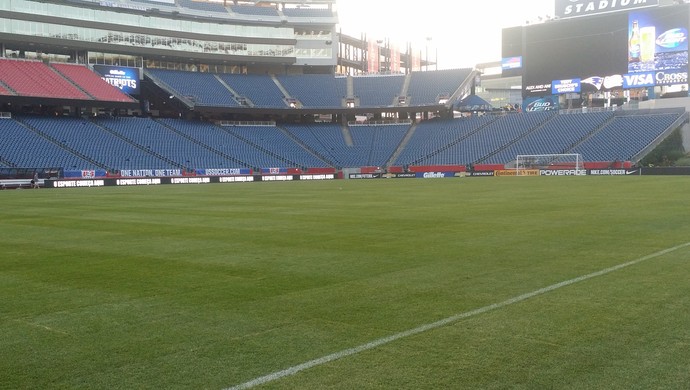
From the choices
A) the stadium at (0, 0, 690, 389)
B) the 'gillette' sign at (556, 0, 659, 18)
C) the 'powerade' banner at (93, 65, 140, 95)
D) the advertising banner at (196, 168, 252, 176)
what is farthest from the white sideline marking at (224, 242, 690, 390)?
the 'powerade' banner at (93, 65, 140, 95)

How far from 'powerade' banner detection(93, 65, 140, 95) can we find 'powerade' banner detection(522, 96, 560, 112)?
49.6 meters

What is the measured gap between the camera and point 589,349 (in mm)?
6223

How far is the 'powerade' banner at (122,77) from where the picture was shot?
7806 cm

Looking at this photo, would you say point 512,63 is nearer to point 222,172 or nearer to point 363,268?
point 222,172

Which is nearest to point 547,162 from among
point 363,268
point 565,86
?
point 565,86

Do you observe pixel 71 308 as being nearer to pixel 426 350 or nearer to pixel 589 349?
pixel 426 350

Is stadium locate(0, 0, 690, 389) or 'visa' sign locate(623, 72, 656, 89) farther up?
'visa' sign locate(623, 72, 656, 89)

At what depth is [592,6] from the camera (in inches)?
2702

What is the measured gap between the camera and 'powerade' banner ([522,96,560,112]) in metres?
75.5

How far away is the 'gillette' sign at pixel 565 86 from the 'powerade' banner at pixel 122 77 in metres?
51.6

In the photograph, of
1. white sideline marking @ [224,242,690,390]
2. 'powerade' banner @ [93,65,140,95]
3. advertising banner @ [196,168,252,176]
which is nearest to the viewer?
white sideline marking @ [224,242,690,390]

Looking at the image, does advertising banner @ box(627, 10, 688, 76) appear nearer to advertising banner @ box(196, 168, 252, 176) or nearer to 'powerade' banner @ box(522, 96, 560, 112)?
'powerade' banner @ box(522, 96, 560, 112)

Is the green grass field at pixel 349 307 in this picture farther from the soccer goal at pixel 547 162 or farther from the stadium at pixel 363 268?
the soccer goal at pixel 547 162

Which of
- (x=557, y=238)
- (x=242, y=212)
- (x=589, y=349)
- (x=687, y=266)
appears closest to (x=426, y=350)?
(x=589, y=349)
